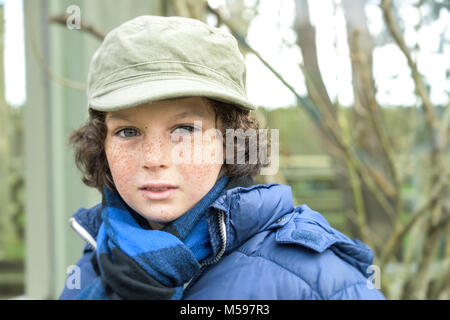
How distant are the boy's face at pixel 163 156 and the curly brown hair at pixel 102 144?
0.04 m

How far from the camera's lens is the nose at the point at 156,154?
2.65ft

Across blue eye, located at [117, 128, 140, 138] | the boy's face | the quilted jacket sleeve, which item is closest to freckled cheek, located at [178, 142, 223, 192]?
the boy's face

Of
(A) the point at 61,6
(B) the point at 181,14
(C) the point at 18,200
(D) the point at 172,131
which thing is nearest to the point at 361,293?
(D) the point at 172,131

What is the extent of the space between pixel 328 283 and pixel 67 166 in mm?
1871

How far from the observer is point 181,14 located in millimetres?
1766

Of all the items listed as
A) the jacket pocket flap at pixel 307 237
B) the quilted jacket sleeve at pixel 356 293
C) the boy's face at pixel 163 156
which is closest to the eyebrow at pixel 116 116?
the boy's face at pixel 163 156

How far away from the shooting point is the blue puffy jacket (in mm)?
750

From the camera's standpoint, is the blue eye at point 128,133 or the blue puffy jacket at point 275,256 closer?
the blue puffy jacket at point 275,256

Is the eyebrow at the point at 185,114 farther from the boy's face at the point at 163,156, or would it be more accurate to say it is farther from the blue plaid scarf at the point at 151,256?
the blue plaid scarf at the point at 151,256

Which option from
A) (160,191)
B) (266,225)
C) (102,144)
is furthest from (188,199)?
(102,144)

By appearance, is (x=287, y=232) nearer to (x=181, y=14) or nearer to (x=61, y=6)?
(x=181, y=14)

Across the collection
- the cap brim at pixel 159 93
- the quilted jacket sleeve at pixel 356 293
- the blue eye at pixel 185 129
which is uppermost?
the cap brim at pixel 159 93

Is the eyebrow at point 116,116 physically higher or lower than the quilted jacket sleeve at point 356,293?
higher

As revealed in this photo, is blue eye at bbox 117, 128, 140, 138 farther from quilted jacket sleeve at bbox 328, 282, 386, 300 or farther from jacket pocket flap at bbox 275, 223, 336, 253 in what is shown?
quilted jacket sleeve at bbox 328, 282, 386, 300
